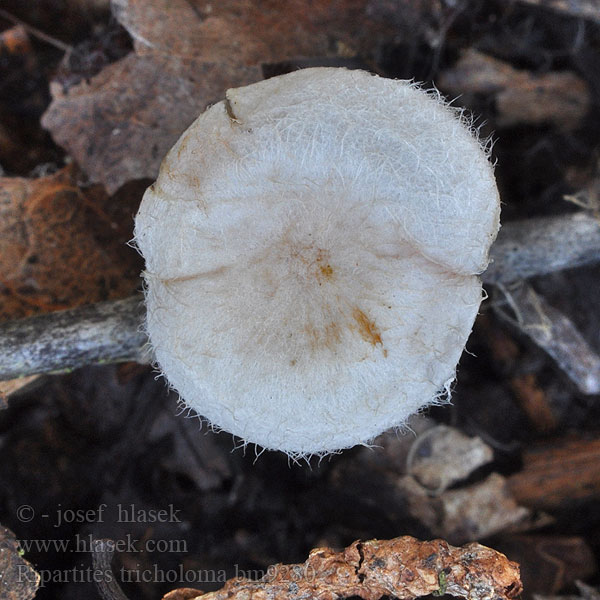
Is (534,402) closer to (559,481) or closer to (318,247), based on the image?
(559,481)

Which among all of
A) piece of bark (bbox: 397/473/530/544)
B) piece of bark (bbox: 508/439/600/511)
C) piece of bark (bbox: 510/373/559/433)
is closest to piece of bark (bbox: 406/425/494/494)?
piece of bark (bbox: 397/473/530/544)

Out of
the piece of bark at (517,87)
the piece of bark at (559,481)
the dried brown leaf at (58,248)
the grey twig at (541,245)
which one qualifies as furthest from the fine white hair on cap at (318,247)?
the piece of bark at (517,87)

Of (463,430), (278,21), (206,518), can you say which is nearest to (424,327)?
(463,430)

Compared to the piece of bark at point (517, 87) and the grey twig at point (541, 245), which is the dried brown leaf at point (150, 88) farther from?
the grey twig at point (541, 245)

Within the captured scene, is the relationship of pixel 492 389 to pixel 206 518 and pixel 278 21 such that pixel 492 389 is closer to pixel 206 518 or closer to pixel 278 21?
pixel 206 518

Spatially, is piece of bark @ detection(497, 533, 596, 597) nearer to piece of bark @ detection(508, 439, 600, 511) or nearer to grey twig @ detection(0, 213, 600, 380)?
piece of bark @ detection(508, 439, 600, 511)

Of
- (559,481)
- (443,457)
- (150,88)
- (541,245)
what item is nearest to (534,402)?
(559,481)
